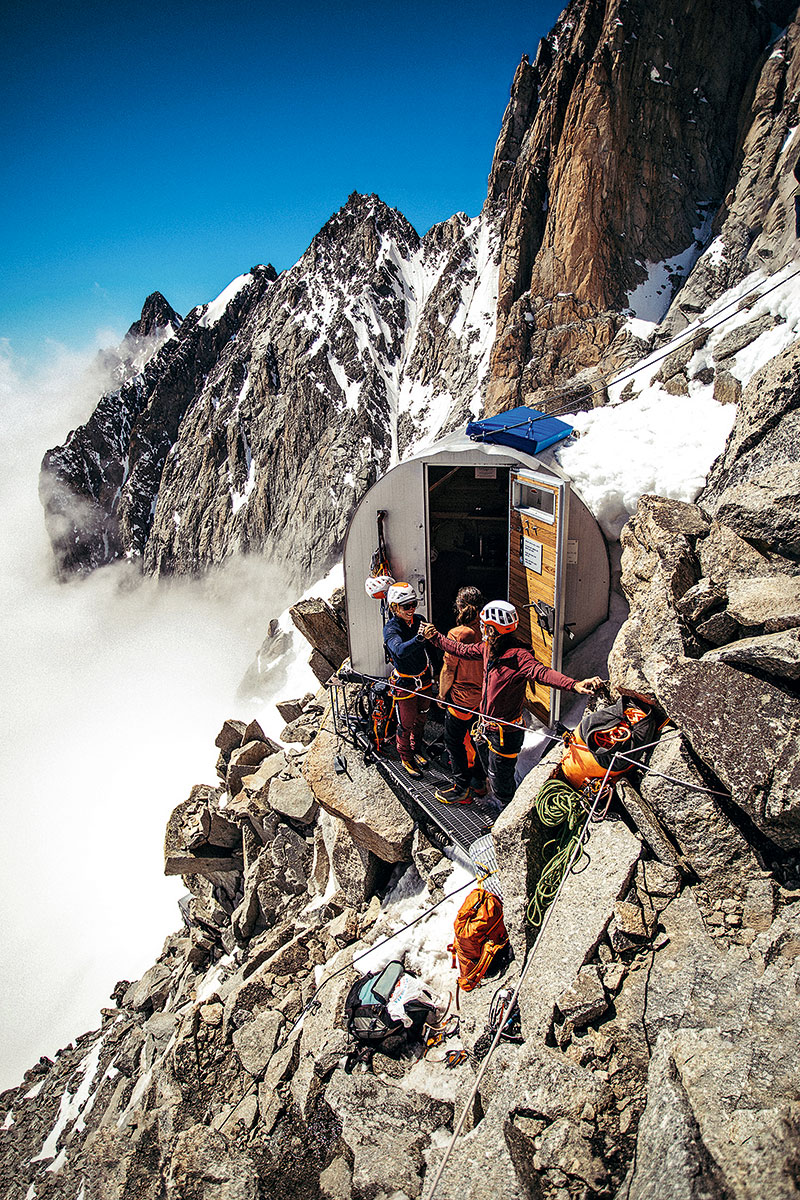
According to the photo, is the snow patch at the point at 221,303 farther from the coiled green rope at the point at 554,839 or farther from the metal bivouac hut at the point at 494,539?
the coiled green rope at the point at 554,839

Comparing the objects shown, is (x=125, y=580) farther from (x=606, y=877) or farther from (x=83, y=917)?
(x=606, y=877)

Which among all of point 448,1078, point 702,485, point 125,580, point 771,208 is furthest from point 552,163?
point 125,580

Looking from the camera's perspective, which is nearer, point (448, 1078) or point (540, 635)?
point (448, 1078)

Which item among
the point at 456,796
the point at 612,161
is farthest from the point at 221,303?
the point at 456,796

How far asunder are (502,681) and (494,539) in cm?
590

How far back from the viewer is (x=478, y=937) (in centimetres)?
555

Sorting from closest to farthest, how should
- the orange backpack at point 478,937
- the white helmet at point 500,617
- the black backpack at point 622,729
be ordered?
the black backpack at point 622,729 < the orange backpack at point 478,937 < the white helmet at point 500,617

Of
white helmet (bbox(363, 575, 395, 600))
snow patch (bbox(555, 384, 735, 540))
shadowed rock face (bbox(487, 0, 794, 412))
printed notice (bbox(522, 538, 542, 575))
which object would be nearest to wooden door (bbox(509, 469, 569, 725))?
printed notice (bbox(522, 538, 542, 575))

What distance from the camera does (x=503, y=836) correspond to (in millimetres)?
5641

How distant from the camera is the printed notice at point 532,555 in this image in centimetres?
765

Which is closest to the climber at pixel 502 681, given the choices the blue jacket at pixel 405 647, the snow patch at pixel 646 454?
the blue jacket at pixel 405 647

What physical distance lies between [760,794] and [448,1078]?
13.1ft

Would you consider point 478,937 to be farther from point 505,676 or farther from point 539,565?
point 539,565

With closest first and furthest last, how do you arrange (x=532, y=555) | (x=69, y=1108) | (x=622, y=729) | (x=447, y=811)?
(x=622, y=729)
(x=447, y=811)
(x=532, y=555)
(x=69, y=1108)
